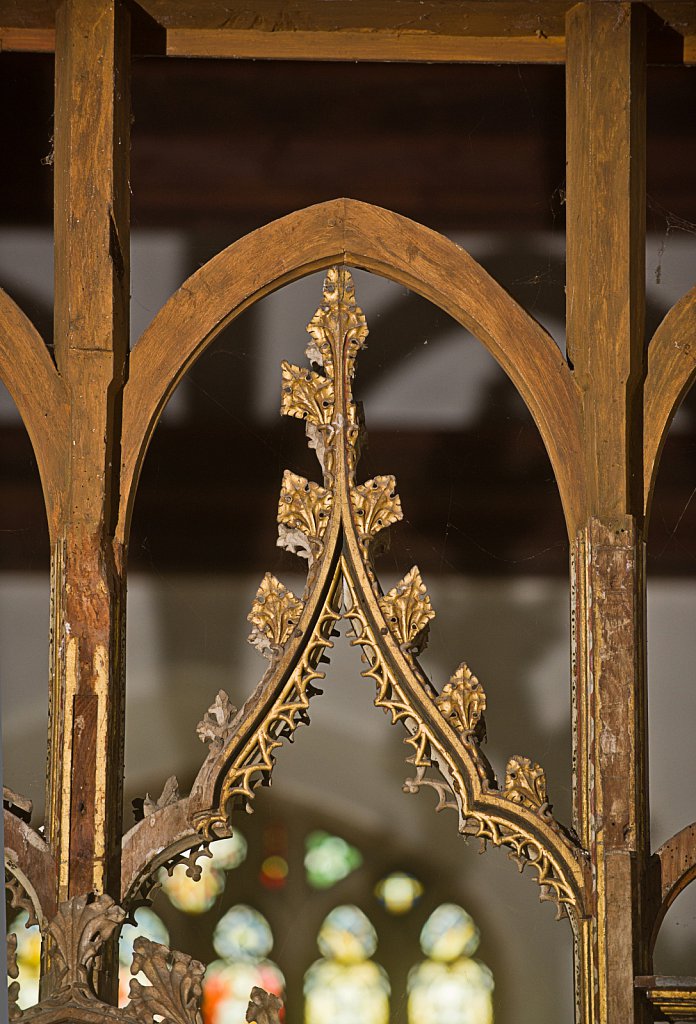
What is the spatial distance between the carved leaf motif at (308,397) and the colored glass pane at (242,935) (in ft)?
9.13

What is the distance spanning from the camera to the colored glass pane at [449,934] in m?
4.88

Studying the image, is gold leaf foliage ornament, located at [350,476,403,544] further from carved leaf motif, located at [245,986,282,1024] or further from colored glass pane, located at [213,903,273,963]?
colored glass pane, located at [213,903,273,963]

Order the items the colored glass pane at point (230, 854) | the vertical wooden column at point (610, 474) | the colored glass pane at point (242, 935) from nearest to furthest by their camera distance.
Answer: the vertical wooden column at point (610, 474)
the colored glass pane at point (242, 935)
the colored glass pane at point (230, 854)

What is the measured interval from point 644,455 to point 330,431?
1.61 feet

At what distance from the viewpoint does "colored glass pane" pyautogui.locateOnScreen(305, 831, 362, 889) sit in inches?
196

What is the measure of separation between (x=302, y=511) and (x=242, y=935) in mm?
2780

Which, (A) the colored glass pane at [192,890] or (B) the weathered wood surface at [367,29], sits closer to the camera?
(B) the weathered wood surface at [367,29]

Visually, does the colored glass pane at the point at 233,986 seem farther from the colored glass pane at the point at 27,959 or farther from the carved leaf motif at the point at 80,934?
the carved leaf motif at the point at 80,934

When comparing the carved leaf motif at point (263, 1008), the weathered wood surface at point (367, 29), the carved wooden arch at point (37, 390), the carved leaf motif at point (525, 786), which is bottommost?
the carved leaf motif at point (263, 1008)

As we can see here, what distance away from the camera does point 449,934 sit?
16.1 feet

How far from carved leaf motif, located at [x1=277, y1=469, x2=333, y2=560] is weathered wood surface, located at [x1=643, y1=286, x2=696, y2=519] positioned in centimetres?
51

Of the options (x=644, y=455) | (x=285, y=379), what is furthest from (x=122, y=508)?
(x=644, y=455)

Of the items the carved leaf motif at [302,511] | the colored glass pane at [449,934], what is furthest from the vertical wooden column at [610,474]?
the colored glass pane at [449,934]

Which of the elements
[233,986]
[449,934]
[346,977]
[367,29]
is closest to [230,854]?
[233,986]
